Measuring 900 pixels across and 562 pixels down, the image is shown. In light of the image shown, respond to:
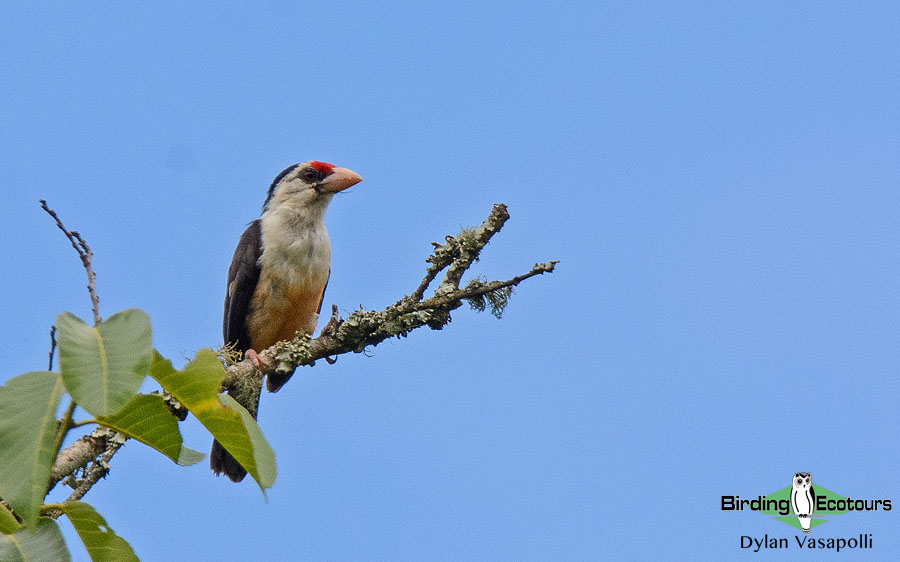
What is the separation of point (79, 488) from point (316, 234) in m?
3.25

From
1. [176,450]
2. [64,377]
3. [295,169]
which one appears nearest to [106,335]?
[64,377]

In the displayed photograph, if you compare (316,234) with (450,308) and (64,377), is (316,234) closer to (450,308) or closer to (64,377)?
(450,308)

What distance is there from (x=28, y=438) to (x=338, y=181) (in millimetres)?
4543

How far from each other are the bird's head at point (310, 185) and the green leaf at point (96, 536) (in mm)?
4037

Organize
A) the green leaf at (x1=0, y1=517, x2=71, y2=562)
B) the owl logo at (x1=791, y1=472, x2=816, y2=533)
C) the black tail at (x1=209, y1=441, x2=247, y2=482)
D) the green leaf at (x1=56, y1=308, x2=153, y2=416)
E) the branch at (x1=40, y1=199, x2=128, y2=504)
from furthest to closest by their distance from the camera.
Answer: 1. the black tail at (x1=209, y1=441, x2=247, y2=482)
2. the owl logo at (x1=791, y1=472, x2=816, y2=533)
3. the branch at (x1=40, y1=199, x2=128, y2=504)
4. the green leaf at (x1=0, y1=517, x2=71, y2=562)
5. the green leaf at (x1=56, y1=308, x2=153, y2=416)

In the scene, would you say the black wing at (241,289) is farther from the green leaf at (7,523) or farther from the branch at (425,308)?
the green leaf at (7,523)

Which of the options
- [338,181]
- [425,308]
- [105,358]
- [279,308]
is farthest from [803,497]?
[105,358]

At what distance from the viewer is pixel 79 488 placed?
2639 millimetres

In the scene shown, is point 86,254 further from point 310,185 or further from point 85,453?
point 310,185

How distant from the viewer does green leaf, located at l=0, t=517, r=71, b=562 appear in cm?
173

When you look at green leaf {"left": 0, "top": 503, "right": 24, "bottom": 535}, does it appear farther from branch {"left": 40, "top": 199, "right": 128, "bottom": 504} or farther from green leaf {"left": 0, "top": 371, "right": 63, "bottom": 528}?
branch {"left": 40, "top": 199, "right": 128, "bottom": 504}

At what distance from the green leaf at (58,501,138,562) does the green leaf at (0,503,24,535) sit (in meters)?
0.17

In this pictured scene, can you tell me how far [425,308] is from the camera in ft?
12.4

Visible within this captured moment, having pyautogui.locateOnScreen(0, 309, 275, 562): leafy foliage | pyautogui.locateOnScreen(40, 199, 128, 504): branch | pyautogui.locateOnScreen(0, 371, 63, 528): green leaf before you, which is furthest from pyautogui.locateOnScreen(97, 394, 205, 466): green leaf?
pyautogui.locateOnScreen(40, 199, 128, 504): branch
